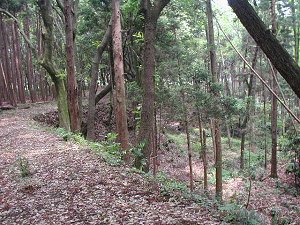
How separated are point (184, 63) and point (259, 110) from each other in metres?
20.5

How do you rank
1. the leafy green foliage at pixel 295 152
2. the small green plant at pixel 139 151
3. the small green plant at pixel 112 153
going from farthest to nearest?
the leafy green foliage at pixel 295 152, the small green plant at pixel 139 151, the small green plant at pixel 112 153

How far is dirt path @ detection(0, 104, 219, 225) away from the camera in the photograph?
17.5 ft

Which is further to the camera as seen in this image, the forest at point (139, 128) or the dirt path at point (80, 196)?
the forest at point (139, 128)

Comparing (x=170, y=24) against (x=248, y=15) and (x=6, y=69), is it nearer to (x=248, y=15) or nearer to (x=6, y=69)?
(x=6, y=69)

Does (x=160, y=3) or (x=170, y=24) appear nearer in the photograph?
(x=160, y=3)

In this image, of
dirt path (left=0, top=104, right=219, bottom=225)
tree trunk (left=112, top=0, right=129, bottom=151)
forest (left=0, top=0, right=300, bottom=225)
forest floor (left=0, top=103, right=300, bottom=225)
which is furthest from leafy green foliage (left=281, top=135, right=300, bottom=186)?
dirt path (left=0, top=104, right=219, bottom=225)

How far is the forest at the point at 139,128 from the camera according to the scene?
5598 mm

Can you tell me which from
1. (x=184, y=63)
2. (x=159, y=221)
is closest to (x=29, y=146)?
(x=159, y=221)

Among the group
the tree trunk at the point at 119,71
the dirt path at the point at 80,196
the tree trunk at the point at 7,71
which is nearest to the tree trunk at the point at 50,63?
the tree trunk at the point at 119,71

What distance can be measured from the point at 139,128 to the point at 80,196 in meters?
4.27

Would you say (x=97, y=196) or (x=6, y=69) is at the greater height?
(x=6, y=69)

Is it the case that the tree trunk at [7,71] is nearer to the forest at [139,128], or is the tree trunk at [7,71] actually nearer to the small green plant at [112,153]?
the forest at [139,128]

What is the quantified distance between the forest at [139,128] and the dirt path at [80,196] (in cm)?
2

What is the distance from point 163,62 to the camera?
57.8ft
